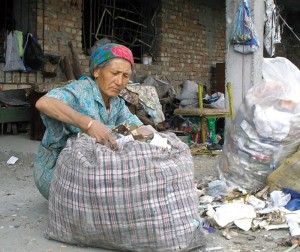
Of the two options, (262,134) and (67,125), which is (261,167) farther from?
(67,125)

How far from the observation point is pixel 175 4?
8727 millimetres

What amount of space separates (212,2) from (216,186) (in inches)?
282

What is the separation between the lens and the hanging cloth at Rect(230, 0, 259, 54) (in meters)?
5.32

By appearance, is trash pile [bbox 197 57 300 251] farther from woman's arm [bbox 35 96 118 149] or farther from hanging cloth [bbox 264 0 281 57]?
hanging cloth [bbox 264 0 281 57]

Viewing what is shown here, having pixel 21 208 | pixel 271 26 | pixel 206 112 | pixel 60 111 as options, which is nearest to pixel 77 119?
pixel 60 111

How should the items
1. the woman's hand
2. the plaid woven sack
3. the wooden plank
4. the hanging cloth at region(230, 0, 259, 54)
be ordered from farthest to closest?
1. the wooden plank
2. the hanging cloth at region(230, 0, 259, 54)
3. the woman's hand
4. the plaid woven sack

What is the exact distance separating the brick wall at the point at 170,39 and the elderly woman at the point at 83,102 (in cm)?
370

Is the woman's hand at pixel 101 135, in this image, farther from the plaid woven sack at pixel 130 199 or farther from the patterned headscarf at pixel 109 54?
the patterned headscarf at pixel 109 54

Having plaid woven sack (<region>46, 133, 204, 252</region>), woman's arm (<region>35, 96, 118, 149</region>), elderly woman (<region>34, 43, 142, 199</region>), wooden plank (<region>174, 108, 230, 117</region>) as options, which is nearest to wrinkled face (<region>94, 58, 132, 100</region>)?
elderly woman (<region>34, 43, 142, 199</region>)

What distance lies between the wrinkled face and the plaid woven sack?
0.48 metres

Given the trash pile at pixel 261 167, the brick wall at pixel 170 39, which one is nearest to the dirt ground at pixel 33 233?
the trash pile at pixel 261 167

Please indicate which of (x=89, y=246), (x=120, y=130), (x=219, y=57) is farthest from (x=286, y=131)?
(x=219, y=57)

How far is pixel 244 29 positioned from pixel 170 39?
3444 millimetres

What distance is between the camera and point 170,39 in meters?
8.66
